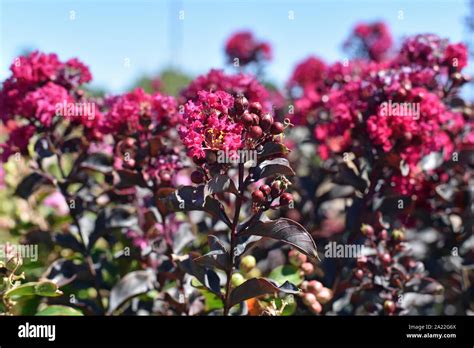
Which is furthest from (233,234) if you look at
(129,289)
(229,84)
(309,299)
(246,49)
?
(246,49)

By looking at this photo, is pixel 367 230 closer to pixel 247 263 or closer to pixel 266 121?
pixel 247 263

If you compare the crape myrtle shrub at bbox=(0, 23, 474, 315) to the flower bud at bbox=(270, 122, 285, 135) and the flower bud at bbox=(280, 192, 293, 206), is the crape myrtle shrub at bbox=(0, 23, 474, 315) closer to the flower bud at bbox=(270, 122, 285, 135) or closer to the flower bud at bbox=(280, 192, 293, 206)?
the flower bud at bbox=(280, 192, 293, 206)

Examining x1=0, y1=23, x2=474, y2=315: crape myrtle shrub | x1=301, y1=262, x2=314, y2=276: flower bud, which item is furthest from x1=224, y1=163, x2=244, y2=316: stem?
x1=301, y1=262, x2=314, y2=276: flower bud

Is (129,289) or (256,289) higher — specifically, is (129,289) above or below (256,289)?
below

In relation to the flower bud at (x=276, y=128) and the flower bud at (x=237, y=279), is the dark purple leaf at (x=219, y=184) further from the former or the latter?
the flower bud at (x=237, y=279)

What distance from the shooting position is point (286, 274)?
6.52ft

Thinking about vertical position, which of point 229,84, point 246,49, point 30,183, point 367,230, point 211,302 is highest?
point 246,49

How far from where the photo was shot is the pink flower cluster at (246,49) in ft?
13.0

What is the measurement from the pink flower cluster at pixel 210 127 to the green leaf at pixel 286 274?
617mm

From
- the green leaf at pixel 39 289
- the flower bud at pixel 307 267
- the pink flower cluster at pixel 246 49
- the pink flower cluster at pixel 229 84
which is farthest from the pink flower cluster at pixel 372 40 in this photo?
the green leaf at pixel 39 289

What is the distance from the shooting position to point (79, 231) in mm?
2133

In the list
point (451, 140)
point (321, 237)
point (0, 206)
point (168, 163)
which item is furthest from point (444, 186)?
point (0, 206)

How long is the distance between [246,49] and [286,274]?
7.63ft
